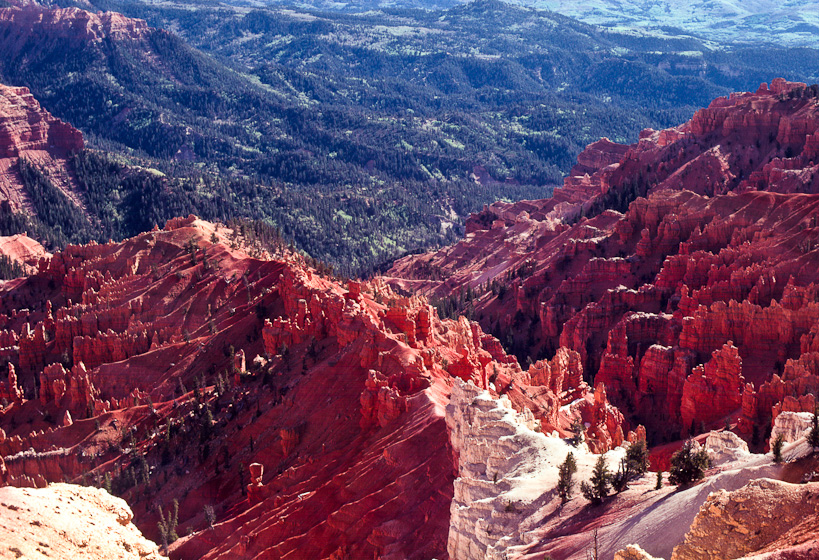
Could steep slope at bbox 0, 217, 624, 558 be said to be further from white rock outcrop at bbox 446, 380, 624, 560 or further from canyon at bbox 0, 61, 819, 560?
white rock outcrop at bbox 446, 380, 624, 560

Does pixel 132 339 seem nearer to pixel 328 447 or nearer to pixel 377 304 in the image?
pixel 377 304

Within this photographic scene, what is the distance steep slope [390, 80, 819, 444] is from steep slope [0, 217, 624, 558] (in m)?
6.58

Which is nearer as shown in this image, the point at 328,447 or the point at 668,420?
the point at 328,447

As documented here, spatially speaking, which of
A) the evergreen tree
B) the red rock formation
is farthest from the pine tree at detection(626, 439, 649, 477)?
the red rock formation

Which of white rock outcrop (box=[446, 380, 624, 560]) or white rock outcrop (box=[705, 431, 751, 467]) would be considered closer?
white rock outcrop (box=[446, 380, 624, 560])

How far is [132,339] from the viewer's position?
281 feet

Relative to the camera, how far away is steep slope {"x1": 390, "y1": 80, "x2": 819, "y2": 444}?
2768 inches

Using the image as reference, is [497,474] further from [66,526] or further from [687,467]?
[66,526]

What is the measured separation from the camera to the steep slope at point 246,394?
47406 millimetres

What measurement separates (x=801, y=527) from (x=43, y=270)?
96920 millimetres

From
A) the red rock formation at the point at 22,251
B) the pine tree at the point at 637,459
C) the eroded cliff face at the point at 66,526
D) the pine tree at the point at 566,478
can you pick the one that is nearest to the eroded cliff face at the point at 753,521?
the pine tree at the point at 566,478

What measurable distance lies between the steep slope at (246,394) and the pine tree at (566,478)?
671cm

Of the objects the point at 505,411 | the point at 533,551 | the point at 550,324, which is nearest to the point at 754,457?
the point at 533,551

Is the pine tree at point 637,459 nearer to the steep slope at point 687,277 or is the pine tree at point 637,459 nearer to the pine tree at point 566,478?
the pine tree at point 566,478
